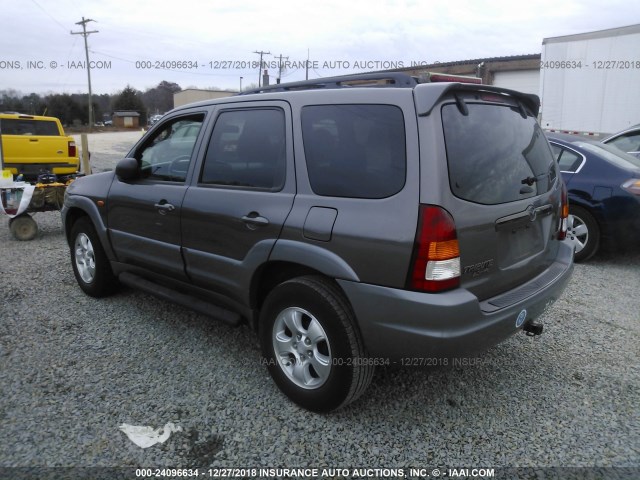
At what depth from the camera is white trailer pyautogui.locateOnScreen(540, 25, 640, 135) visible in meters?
10.4

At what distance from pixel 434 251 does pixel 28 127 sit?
429 inches

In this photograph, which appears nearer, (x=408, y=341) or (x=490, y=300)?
(x=408, y=341)

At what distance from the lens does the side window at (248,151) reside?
295 cm

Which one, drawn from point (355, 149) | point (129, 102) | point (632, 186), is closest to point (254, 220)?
point (355, 149)

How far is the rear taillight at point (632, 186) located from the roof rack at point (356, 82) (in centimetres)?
393

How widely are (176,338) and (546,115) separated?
11.4 meters

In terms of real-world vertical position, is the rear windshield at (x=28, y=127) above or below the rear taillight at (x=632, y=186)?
above

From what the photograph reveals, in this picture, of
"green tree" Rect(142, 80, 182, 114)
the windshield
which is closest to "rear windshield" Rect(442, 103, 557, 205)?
the windshield

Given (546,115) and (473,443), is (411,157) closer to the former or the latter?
(473,443)

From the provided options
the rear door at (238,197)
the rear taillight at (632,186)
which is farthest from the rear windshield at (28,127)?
the rear taillight at (632,186)

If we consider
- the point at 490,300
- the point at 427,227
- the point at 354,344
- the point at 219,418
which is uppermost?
the point at 427,227

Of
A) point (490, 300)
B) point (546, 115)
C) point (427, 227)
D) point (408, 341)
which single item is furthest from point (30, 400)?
point (546, 115)

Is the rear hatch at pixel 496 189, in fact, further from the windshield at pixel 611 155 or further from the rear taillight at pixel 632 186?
the windshield at pixel 611 155

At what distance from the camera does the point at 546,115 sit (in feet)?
39.7
